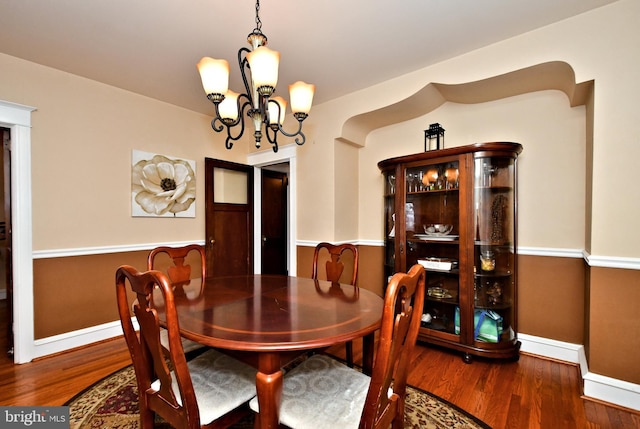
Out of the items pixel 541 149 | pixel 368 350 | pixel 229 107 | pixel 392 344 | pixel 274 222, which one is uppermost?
pixel 229 107

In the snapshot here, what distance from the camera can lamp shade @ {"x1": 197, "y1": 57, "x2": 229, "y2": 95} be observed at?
1604 millimetres

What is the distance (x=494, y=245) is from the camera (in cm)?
244

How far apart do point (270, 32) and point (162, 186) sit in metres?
2.08

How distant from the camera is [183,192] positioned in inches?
134

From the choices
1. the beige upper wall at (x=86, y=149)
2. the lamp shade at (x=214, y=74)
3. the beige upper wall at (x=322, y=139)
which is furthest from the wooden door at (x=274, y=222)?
the lamp shade at (x=214, y=74)

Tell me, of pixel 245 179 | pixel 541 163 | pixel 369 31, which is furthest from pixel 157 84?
pixel 541 163

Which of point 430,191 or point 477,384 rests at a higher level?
point 430,191

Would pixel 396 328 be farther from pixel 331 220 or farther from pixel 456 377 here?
pixel 331 220

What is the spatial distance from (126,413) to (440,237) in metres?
2.63

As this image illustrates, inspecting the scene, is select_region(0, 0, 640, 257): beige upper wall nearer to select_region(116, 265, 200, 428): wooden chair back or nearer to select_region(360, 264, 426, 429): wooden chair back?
select_region(360, 264, 426, 429): wooden chair back

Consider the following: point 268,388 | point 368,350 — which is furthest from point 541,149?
point 268,388

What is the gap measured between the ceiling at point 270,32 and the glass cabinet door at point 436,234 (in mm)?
984

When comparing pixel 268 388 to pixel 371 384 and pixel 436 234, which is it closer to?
pixel 371 384

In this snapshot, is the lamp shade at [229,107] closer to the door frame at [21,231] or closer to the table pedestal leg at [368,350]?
the table pedestal leg at [368,350]
